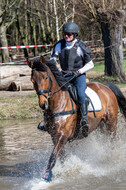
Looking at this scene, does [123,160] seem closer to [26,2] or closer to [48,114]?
[48,114]

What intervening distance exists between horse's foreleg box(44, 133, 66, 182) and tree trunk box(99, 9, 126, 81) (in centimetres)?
1292

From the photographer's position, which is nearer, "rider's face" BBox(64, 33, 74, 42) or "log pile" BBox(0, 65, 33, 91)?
"rider's face" BBox(64, 33, 74, 42)

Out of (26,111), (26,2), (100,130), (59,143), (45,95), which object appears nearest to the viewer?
(45,95)

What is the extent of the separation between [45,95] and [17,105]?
24.1ft

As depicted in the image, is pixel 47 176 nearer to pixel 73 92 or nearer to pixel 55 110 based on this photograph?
pixel 55 110

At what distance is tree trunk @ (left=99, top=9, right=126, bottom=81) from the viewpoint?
1789 centimetres

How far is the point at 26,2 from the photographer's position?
3250cm

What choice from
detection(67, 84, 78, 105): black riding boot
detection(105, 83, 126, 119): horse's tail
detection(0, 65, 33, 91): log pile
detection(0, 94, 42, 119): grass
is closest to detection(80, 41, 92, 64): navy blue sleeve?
detection(67, 84, 78, 105): black riding boot

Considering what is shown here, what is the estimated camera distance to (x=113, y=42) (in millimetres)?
18328

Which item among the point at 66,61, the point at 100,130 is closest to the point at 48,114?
the point at 66,61

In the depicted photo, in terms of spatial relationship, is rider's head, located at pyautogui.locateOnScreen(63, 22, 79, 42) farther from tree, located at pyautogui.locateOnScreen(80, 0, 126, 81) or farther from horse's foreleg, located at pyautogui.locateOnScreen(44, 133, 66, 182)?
tree, located at pyautogui.locateOnScreen(80, 0, 126, 81)

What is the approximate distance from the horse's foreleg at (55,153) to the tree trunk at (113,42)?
12923 millimetres

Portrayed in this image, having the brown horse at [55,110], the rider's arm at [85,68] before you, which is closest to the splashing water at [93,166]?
the brown horse at [55,110]

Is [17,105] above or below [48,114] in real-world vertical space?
below
